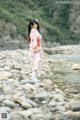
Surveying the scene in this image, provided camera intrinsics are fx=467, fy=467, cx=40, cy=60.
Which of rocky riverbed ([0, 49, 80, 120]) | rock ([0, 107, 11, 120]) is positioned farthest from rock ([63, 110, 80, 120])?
rock ([0, 107, 11, 120])

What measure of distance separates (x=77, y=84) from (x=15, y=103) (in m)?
5.74

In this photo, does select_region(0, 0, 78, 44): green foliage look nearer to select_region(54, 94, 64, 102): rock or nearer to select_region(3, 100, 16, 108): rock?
select_region(54, 94, 64, 102): rock

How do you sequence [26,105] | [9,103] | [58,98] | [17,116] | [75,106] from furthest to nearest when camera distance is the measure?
[58,98] → [26,105] → [9,103] → [75,106] → [17,116]

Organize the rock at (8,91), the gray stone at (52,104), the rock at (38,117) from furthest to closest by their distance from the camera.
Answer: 1. the rock at (8,91)
2. the gray stone at (52,104)
3. the rock at (38,117)

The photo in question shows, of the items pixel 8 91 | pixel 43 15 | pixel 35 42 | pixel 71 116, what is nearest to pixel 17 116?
pixel 71 116

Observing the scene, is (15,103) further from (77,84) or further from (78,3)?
(78,3)

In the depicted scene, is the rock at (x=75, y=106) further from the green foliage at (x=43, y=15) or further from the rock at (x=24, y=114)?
the green foliage at (x=43, y=15)

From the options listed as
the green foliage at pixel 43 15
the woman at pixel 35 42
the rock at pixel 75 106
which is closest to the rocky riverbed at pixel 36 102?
the rock at pixel 75 106

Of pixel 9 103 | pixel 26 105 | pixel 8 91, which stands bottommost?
pixel 8 91

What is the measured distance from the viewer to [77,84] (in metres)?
16.1

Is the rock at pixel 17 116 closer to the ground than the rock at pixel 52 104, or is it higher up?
higher up

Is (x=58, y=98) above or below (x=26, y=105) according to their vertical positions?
below

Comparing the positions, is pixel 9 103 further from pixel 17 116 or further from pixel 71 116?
pixel 71 116

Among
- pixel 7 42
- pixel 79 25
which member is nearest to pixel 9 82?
pixel 7 42
